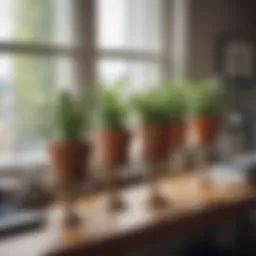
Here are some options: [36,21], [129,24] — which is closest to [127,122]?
[36,21]


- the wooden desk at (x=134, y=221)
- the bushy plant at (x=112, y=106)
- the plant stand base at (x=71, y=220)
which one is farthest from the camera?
the bushy plant at (x=112, y=106)

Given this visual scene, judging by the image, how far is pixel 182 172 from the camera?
310cm

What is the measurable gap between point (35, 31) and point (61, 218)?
84cm

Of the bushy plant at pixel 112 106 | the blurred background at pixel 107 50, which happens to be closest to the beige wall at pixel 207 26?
the blurred background at pixel 107 50

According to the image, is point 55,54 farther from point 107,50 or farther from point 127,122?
point 127,122

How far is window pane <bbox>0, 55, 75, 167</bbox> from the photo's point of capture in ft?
8.34

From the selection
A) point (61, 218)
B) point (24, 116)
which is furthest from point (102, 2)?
point (61, 218)

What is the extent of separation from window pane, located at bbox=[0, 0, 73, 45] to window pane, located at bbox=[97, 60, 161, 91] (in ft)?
0.79

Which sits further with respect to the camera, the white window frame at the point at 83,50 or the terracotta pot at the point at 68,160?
the white window frame at the point at 83,50

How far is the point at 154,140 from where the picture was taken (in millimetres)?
2494

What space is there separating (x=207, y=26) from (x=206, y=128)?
0.78 meters

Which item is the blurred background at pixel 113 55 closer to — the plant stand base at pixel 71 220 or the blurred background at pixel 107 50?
the blurred background at pixel 107 50

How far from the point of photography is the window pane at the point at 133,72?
9.55 feet

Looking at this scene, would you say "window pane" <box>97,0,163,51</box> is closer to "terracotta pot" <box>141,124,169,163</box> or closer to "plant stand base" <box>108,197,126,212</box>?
"terracotta pot" <box>141,124,169,163</box>
